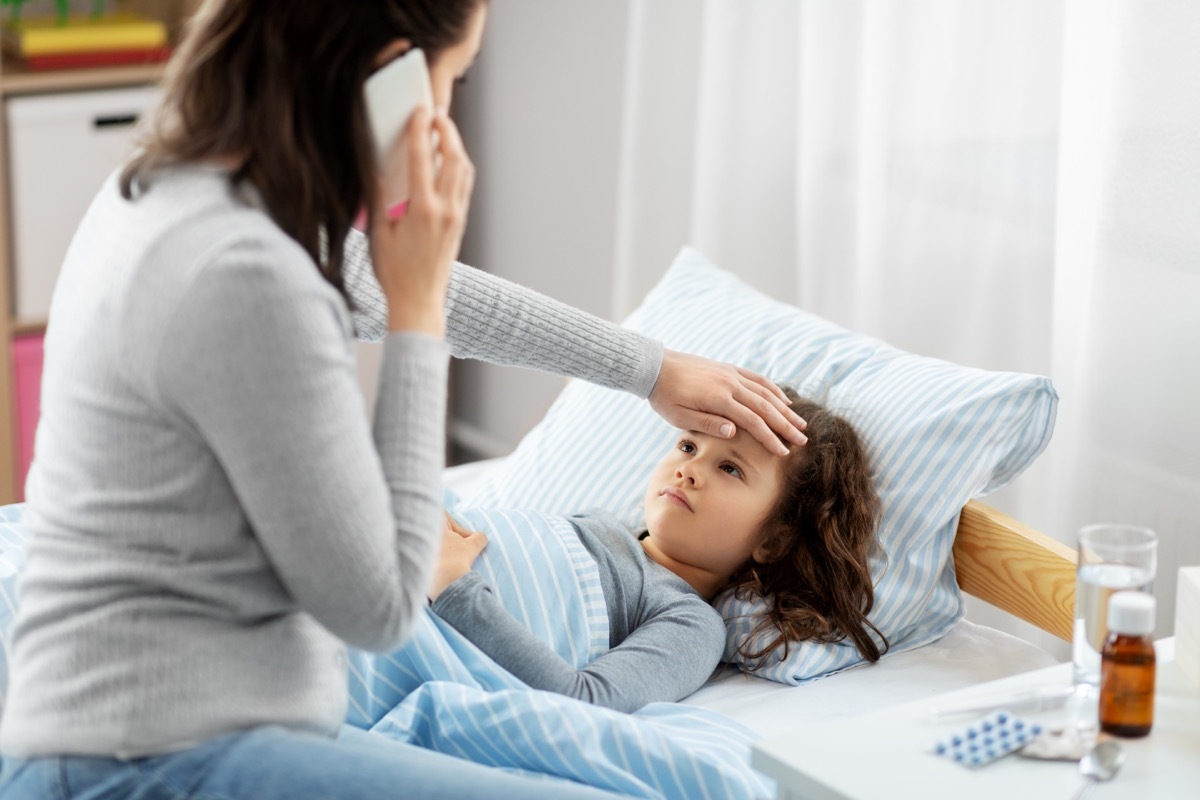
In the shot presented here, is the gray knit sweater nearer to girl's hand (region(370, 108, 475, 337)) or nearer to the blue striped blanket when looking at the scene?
girl's hand (region(370, 108, 475, 337))

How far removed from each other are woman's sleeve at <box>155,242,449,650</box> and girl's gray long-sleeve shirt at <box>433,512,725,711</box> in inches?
16.2

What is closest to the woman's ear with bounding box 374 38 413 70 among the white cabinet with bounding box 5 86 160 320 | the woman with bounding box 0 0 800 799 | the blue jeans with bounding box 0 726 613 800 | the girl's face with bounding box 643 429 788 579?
the woman with bounding box 0 0 800 799

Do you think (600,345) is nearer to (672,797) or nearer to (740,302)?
(740,302)

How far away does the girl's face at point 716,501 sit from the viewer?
1.60m

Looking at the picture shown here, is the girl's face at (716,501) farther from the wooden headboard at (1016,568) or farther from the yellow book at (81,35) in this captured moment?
the yellow book at (81,35)

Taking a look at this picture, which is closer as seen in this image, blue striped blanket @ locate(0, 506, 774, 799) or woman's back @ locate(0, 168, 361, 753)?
woman's back @ locate(0, 168, 361, 753)

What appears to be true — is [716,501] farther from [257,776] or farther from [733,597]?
[257,776]

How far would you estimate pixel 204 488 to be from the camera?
97 centimetres

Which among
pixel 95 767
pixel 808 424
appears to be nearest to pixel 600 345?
pixel 808 424

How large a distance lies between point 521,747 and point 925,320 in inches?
40.5

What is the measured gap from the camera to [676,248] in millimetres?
2555

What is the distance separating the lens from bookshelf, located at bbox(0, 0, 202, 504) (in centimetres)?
271

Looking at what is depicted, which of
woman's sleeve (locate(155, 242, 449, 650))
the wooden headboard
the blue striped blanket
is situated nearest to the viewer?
woman's sleeve (locate(155, 242, 449, 650))

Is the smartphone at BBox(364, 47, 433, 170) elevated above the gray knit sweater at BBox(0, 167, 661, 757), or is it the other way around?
the smartphone at BBox(364, 47, 433, 170)
